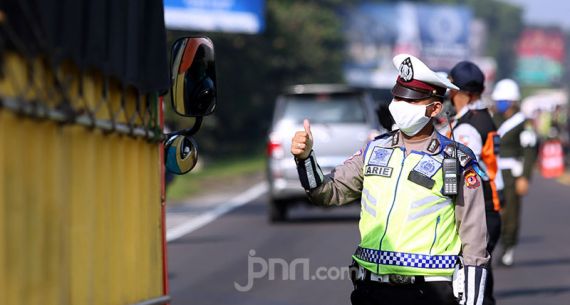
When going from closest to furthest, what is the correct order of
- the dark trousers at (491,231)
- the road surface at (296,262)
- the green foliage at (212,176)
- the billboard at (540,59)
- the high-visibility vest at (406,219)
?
the high-visibility vest at (406,219), the dark trousers at (491,231), the road surface at (296,262), the green foliage at (212,176), the billboard at (540,59)

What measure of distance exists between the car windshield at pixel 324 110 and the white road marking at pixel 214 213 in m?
2.05

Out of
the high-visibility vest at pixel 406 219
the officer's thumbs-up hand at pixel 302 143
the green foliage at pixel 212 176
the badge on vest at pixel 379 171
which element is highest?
the officer's thumbs-up hand at pixel 302 143

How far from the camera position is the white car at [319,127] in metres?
19.6

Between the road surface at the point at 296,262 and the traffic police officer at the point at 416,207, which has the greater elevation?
the traffic police officer at the point at 416,207

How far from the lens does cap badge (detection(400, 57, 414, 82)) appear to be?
5574 millimetres

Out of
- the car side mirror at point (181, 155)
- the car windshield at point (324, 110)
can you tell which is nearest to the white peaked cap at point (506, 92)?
the car windshield at point (324, 110)

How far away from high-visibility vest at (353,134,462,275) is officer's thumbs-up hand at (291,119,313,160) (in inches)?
10.2

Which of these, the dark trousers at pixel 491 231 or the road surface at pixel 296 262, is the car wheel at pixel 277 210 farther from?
the dark trousers at pixel 491 231

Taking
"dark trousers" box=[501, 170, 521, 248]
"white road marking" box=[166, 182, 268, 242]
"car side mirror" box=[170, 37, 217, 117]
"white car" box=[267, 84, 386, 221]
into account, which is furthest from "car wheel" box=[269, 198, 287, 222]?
"car side mirror" box=[170, 37, 217, 117]

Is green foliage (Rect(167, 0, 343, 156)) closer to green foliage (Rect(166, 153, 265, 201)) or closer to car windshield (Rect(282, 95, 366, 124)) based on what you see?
green foliage (Rect(166, 153, 265, 201))

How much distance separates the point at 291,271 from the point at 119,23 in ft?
30.8

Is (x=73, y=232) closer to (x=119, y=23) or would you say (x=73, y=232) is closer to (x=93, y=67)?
(x=93, y=67)

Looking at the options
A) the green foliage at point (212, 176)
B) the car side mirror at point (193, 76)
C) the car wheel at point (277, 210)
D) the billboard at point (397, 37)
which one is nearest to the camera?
the car side mirror at point (193, 76)

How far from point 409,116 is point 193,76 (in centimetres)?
87
